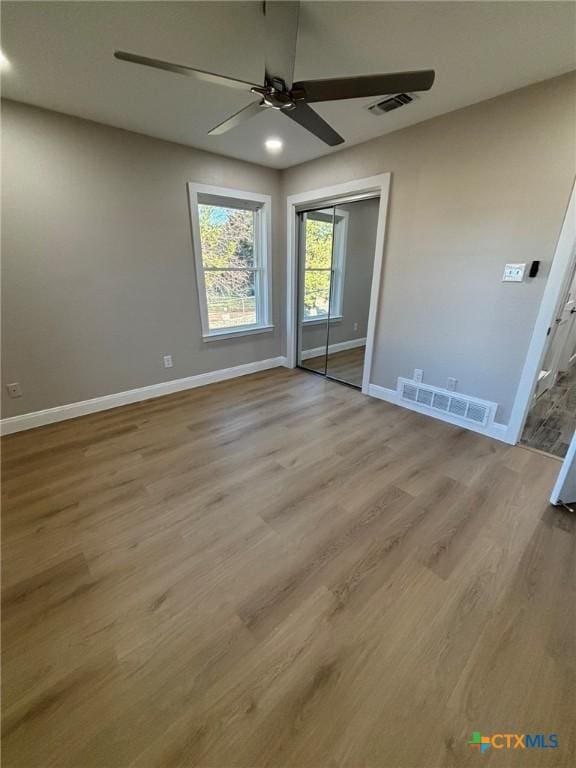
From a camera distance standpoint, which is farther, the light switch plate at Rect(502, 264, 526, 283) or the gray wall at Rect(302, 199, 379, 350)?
the gray wall at Rect(302, 199, 379, 350)

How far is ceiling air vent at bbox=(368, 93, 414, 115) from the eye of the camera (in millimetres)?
2074

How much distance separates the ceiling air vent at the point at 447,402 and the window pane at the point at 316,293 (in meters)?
1.75

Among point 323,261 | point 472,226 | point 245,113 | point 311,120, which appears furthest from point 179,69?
point 323,261

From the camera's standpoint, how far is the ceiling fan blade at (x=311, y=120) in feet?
5.28

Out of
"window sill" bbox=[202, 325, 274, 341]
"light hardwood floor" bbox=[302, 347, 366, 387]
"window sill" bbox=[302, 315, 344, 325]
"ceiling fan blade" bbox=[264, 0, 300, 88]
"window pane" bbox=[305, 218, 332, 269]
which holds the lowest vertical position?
"light hardwood floor" bbox=[302, 347, 366, 387]

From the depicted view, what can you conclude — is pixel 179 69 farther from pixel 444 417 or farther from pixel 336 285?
pixel 336 285

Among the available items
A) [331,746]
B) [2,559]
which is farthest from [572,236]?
[2,559]

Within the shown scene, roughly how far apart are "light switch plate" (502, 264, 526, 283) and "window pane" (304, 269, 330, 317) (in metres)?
2.18

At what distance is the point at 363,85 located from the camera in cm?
139

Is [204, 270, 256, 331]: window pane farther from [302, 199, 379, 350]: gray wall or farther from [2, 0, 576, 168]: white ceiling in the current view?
[2, 0, 576, 168]: white ceiling

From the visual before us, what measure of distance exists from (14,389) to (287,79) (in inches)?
117

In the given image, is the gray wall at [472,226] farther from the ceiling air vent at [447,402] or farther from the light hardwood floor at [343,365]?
the light hardwood floor at [343,365]

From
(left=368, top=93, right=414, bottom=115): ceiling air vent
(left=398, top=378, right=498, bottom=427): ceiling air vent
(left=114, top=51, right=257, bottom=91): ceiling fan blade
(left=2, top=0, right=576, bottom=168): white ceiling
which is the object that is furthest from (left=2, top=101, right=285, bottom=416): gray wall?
(left=398, top=378, right=498, bottom=427): ceiling air vent

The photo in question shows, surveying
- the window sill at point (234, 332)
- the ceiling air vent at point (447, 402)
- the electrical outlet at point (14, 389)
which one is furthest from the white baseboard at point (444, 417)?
the electrical outlet at point (14, 389)
